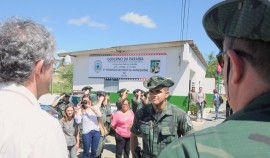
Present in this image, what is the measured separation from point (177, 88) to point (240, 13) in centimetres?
1570

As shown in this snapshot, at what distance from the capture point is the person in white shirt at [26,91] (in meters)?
1.37

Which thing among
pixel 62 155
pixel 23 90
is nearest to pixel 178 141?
pixel 62 155

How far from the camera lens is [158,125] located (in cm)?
379

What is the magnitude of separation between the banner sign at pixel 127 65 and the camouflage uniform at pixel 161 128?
502 inches

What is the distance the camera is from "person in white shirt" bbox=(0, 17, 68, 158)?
4.50ft

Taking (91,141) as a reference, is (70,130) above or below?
above

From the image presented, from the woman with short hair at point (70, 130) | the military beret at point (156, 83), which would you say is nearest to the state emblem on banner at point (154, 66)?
the woman with short hair at point (70, 130)

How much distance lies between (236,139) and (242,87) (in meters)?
0.24

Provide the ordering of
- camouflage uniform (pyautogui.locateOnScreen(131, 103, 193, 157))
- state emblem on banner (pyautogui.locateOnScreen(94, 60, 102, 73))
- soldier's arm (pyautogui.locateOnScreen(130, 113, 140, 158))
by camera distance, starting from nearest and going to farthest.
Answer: camouflage uniform (pyautogui.locateOnScreen(131, 103, 193, 157)) < soldier's arm (pyautogui.locateOnScreen(130, 113, 140, 158)) < state emblem on banner (pyautogui.locateOnScreen(94, 60, 102, 73))

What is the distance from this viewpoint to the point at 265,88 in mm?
930

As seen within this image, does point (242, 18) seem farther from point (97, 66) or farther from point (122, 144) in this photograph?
point (97, 66)

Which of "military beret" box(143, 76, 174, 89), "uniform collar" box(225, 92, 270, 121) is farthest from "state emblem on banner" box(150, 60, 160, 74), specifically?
"uniform collar" box(225, 92, 270, 121)

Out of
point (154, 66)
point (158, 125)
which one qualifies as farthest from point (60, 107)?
point (154, 66)

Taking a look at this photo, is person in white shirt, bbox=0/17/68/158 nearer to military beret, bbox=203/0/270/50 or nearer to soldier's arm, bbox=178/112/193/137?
military beret, bbox=203/0/270/50
